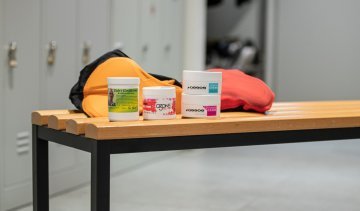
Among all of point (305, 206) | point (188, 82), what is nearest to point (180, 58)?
point (305, 206)

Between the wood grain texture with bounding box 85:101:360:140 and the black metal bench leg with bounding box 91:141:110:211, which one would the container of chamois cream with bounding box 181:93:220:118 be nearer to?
the wood grain texture with bounding box 85:101:360:140

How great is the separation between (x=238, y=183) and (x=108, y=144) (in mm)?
2139

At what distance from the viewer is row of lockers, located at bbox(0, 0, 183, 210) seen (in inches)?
121

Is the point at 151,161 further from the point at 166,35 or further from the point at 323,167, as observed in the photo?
the point at 323,167

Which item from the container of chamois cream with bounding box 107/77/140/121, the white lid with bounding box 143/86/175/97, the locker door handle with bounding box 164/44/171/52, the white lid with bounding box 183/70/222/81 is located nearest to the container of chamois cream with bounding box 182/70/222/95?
the white lid with bounding box 183/70/222/81

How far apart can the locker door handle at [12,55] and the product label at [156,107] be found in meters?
1.35

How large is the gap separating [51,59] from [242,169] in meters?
1.79

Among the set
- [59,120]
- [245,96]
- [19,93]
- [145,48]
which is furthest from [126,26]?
[59,120]

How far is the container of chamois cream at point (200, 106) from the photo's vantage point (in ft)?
6.73

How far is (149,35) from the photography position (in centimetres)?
449

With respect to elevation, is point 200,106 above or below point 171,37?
below

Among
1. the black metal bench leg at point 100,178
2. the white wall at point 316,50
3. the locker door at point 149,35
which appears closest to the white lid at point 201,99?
the black metal bench leg at point 100,178

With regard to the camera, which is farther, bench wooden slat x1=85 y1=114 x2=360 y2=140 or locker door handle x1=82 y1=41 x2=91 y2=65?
locker door handle x1=82 y1=41 x2=91 y2=65

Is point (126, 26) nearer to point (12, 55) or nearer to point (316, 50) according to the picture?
point (12, 55)
